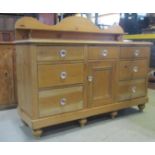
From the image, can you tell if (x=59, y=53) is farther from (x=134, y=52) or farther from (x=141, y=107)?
(x=141, y=107)

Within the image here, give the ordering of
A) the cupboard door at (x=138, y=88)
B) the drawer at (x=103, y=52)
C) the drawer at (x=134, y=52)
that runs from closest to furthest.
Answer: the drawer at (x=103, y=52) < the drawer at (x=134, y=52) < the cupboard door at (x=138, y=88)

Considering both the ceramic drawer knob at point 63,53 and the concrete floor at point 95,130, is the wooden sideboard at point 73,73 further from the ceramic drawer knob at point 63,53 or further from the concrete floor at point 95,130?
the concrete floor at point 95,130

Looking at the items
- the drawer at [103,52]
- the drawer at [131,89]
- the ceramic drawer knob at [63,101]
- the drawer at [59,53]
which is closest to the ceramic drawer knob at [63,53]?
the drawer at [59,53]

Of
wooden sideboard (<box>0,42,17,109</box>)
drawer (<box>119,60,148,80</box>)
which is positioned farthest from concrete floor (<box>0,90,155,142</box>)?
drawer (<box>119,60,148,80</box>)

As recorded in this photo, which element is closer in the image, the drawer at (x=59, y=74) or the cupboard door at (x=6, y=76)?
the drawer at (x=59, y=74)

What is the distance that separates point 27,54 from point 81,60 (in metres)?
0.47

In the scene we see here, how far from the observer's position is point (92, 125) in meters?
1.93

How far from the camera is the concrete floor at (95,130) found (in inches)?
65.7

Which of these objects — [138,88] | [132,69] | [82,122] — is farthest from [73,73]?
[138,88]

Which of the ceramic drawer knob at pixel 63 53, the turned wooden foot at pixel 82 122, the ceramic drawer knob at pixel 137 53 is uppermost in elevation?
the ceramic drawer knob at pixel 63 53

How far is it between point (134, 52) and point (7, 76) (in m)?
1.43

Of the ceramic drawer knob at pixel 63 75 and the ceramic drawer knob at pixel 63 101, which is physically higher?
the ceramic drawer knob at pixel 63 75

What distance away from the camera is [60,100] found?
1.71 m

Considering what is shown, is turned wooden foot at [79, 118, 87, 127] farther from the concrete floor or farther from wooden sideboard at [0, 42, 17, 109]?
wooden sideboard at [0, 42, 17, 109]
